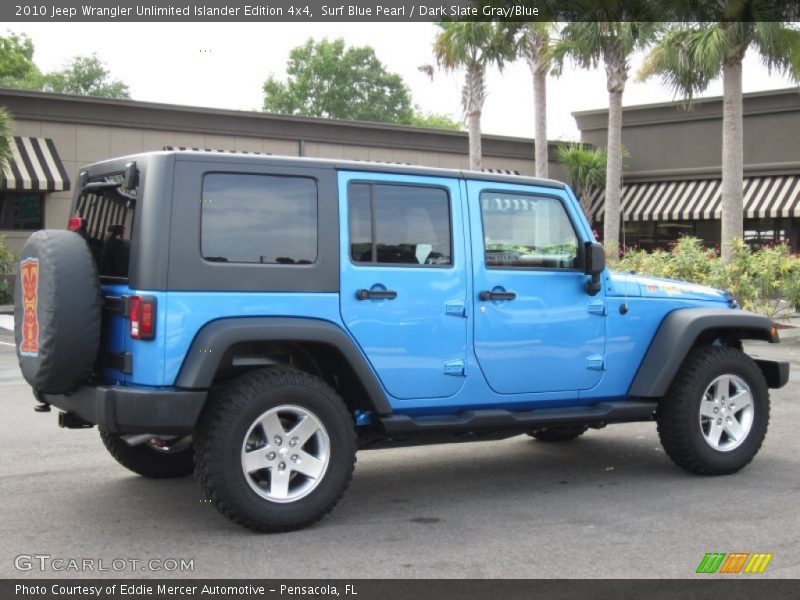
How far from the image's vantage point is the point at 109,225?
5.68 meters

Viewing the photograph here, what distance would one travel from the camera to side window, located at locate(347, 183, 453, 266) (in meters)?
5.73

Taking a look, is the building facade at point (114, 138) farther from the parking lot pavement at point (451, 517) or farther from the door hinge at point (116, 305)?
the door hinge at point (116, 305)

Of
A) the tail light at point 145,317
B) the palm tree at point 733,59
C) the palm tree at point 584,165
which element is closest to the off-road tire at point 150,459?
the tail light at point 145,317

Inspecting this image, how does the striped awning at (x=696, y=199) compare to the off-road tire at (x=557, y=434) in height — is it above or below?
above

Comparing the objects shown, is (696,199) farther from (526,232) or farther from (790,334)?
(526,232)

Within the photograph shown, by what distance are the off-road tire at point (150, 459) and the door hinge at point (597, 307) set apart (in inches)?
111

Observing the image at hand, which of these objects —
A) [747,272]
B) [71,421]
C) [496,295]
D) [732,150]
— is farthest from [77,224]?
[732,150]

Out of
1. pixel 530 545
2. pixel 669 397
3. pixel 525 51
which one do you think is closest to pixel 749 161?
pixel 525 51

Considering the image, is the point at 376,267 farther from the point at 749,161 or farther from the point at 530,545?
the point at 749,161

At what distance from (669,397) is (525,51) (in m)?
21.4

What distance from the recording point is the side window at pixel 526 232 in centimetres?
619

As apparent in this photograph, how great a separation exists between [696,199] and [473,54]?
8989 mm

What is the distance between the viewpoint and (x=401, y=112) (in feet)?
257
